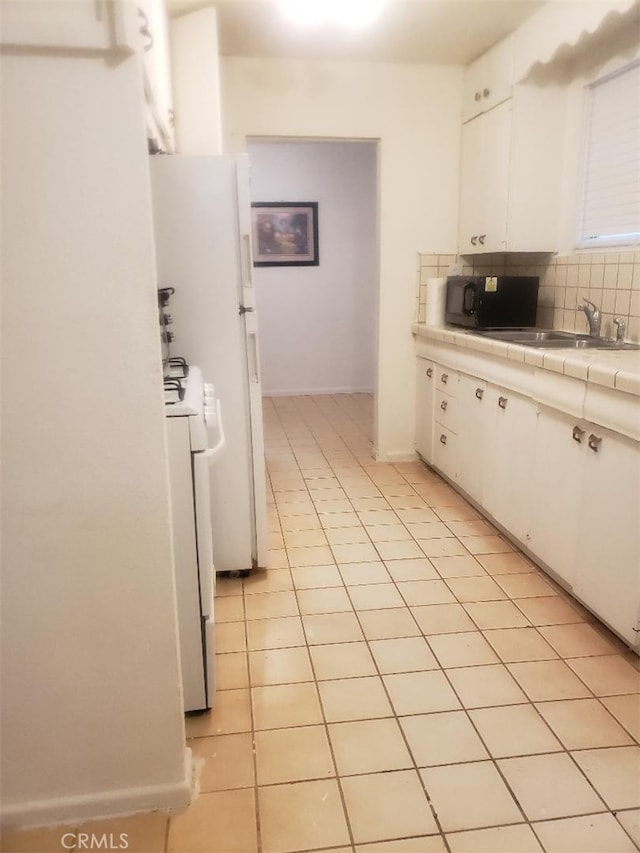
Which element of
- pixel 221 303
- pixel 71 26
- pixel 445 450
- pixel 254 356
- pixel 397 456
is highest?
pixel 71 26

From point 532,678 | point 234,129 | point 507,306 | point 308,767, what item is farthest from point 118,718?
point 234,129

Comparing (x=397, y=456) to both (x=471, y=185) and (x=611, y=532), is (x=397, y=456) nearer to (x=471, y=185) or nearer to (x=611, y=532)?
(x=471, y=185)

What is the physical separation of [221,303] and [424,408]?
6.30 ft

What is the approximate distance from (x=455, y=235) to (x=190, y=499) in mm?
2938

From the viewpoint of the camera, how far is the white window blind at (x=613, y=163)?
289cm

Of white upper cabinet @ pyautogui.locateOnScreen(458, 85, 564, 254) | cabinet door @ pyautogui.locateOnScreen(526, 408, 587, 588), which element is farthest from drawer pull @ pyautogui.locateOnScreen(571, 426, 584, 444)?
white upper cabinet @ pyautogui.locateOnScreen(458, 85, 564, 254)

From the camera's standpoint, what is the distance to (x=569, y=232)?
346 centimetres

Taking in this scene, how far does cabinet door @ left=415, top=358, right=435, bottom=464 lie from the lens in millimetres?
3864

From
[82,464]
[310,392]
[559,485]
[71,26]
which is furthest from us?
[310,392]

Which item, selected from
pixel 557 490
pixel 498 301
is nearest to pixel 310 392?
pixel 498 301

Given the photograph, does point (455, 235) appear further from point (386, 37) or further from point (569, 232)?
point (386, 37)

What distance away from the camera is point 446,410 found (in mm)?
3609

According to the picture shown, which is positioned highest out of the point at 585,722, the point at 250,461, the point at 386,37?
the point at 386,37

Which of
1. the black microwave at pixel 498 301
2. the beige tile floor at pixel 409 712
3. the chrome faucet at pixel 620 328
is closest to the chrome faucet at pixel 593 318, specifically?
the chrome faucet at pixel 620 328
